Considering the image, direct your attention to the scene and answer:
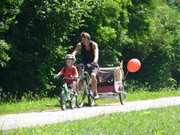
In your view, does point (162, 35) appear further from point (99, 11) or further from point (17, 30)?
point (17, 30)

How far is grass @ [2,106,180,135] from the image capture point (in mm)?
10023

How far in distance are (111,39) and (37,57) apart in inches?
323

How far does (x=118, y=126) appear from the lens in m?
10.9

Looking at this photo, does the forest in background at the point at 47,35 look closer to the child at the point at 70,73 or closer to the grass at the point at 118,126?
the child at the point at 70,73

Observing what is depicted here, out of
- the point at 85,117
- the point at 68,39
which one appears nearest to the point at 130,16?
the point at 68,39

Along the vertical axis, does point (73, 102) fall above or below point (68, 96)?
below

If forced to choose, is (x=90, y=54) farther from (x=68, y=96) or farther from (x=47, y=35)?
(x=47, y=35)

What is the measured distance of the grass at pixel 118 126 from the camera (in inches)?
395

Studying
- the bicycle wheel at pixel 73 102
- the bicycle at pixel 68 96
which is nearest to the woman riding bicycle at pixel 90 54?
the bicycle at pixel 68 96

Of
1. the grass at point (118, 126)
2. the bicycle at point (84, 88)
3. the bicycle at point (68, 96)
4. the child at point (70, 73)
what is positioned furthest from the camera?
the bicycle at point (84, 88)

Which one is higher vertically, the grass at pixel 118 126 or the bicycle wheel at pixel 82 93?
the grass at pixel 118 126

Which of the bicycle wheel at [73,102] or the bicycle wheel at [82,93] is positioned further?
the bicycle wheel at [82,93]

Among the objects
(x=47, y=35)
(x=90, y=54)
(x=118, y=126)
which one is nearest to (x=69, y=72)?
(x=90, y=54)

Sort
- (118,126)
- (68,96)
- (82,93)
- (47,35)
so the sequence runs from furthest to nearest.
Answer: (47,35) → (82,93) → (68,96) → (118,126)
